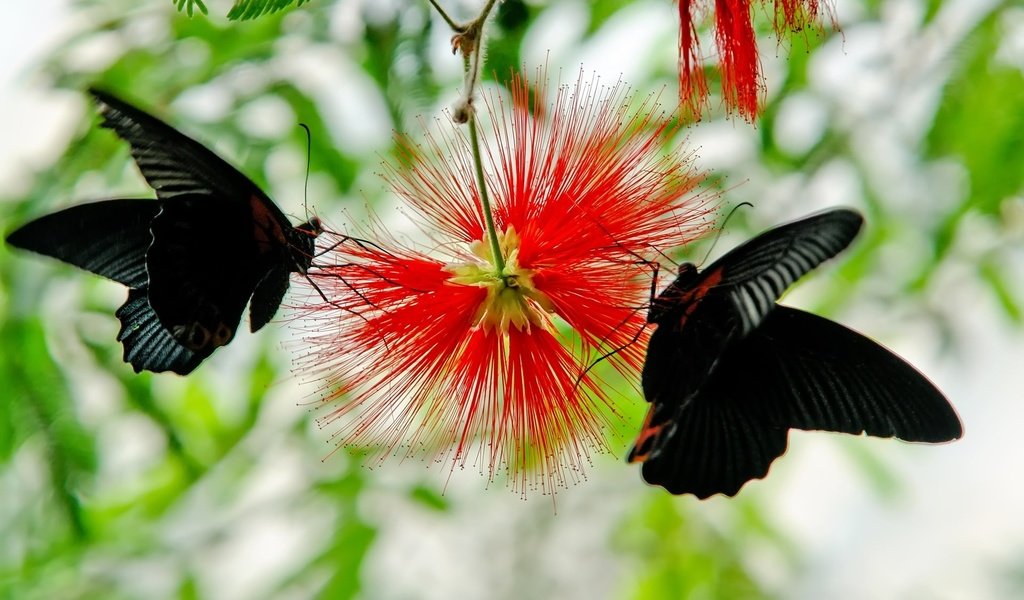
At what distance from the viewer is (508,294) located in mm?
1123

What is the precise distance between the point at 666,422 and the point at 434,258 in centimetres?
30

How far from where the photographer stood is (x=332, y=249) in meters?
1.05

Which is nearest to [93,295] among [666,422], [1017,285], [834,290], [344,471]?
[344,471]

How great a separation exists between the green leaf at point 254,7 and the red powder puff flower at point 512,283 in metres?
0.22

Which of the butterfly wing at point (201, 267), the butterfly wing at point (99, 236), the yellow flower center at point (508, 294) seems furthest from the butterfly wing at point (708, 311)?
the butterfly wing at point (99, 236)

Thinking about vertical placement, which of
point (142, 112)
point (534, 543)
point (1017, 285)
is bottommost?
point (142, 112)

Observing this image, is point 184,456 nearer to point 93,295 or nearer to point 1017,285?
point 93,295

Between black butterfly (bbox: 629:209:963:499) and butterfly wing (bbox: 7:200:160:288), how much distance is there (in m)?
0.53

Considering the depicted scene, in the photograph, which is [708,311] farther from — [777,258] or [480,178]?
[480,178]

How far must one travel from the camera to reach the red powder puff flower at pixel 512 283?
1024 mm

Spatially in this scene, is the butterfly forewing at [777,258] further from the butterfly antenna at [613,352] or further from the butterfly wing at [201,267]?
the butterfly wing at [201,267]

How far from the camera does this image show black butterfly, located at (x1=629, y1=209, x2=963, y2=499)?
38.1 inches

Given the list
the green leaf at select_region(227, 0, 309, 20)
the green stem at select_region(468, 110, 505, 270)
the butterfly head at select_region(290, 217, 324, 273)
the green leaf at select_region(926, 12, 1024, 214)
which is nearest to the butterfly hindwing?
the green stem at select_region(468, 110, 505, 270)

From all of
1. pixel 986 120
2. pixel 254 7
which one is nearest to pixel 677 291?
pixel 254 7
